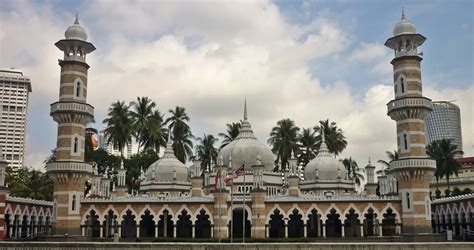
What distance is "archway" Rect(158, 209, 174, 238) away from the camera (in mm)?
49125

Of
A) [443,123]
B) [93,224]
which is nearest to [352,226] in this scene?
[93,224]

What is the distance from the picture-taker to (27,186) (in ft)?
225

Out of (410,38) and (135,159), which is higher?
(410,38)

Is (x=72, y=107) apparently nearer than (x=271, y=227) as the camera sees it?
Yes

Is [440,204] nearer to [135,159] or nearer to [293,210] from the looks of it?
[293,210]

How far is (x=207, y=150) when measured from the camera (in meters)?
83.2

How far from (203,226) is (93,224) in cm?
1006

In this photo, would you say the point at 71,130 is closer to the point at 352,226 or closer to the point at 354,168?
the point at 352,226

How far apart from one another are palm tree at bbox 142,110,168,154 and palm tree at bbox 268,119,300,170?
1578 cm

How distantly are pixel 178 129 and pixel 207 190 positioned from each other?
75.3ft

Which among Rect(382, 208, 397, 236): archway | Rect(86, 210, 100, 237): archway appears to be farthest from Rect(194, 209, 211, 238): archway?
Rect(382, 208, 397, 236): archway

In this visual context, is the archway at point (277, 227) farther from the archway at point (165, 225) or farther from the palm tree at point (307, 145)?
the palm tree at point (307, 145)

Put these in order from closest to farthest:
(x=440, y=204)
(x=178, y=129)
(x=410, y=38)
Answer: (x=410, y=38), (x=440, y=204), (x=178, y=129)

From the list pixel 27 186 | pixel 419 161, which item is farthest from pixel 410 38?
pixel 27 186
